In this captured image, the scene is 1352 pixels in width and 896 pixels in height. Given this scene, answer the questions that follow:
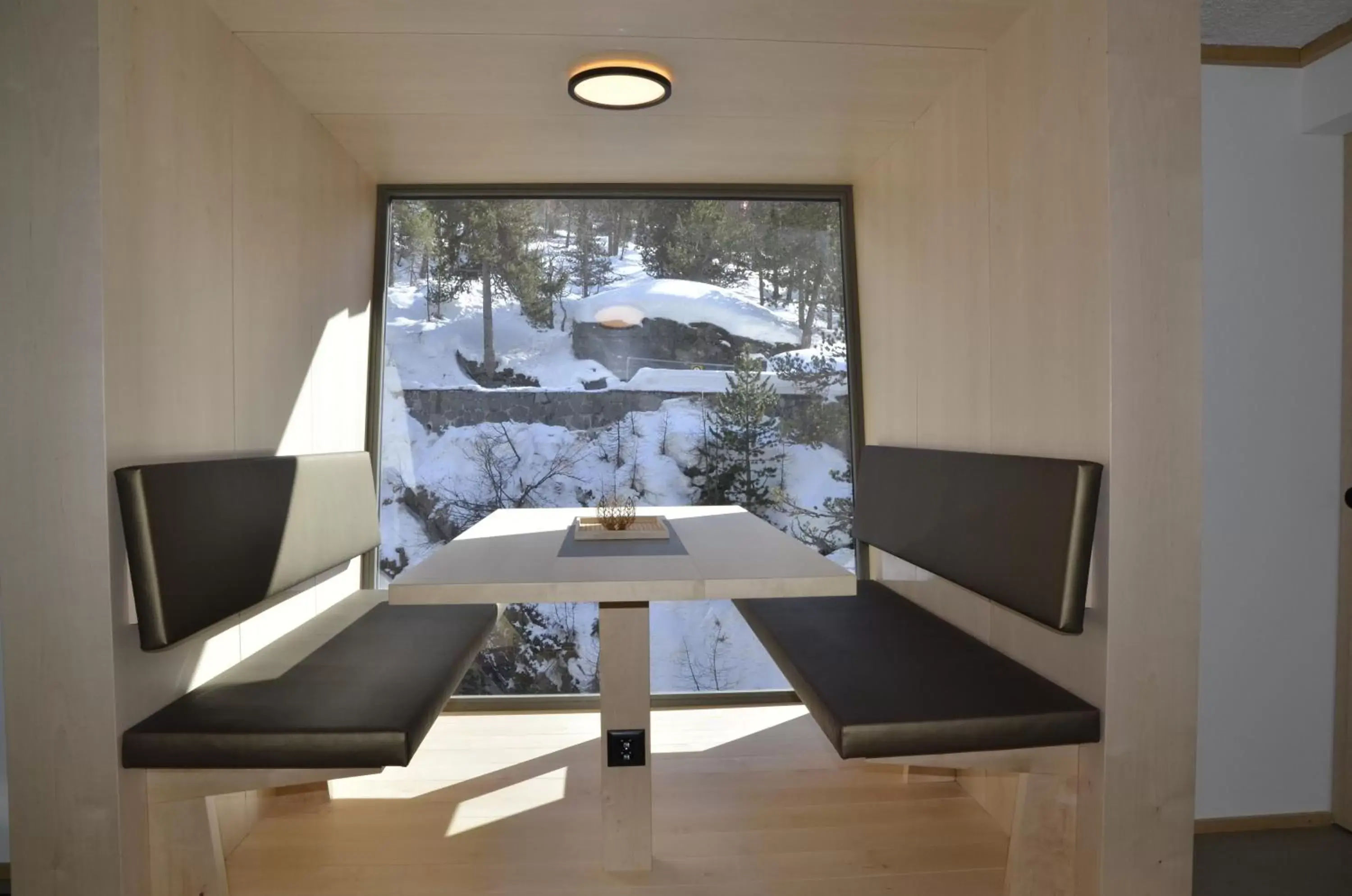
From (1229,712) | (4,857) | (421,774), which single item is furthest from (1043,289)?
(4,857)

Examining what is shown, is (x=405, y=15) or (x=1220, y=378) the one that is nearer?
(x=405, y=15)

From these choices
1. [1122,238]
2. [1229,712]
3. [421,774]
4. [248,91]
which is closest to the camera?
[1122,238]

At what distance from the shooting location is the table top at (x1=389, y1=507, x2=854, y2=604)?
1.76m

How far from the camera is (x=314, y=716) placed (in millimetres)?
1765

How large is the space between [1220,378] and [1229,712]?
3.35 ft

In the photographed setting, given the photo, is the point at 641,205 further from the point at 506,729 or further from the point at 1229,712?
the point at 1229,712

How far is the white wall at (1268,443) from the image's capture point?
2.54 meters

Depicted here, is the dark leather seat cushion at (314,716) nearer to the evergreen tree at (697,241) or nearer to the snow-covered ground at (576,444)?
the snow-covered ground at (576,444)

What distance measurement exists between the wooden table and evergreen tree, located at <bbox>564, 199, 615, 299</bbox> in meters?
1.20

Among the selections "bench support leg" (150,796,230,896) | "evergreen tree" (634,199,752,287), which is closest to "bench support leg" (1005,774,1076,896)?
"bench support leg" (150,796,230,896)

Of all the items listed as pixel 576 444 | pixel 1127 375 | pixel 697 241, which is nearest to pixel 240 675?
pixel 576 444

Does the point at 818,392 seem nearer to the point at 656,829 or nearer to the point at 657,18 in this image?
the point at 657,18

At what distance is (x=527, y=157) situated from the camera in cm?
324

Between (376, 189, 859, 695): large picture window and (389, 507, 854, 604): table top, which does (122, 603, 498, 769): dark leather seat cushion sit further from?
(376, 189, 859, 695): large picture window
